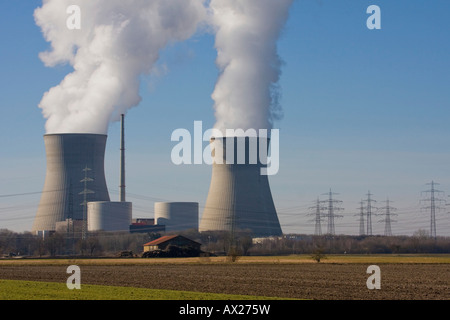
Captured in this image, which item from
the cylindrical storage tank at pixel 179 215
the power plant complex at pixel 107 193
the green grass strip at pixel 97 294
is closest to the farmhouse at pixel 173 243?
the power plant complex at pixel 107 193

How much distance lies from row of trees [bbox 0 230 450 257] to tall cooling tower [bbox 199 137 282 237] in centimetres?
253

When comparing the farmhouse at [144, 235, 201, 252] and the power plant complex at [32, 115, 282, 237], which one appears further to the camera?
the farmhouse at [144, 235, 201, 252]

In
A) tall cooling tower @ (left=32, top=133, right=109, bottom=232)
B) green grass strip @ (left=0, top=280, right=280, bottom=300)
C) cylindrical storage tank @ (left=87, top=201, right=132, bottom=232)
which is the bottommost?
green grass strip @ (left=0, top=280, right=280, bottom=300)

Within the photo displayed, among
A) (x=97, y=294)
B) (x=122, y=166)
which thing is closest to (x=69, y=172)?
(x=122, y=166)

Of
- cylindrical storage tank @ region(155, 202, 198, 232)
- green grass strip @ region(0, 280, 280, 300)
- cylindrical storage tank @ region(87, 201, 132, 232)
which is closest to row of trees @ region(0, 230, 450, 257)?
cylindrical storage tank @ region(87, 201, 132, 232)

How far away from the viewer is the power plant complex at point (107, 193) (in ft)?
133

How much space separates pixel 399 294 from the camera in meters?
13.4

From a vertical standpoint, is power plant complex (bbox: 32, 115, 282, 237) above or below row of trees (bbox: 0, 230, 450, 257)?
above

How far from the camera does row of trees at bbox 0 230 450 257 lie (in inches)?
1843

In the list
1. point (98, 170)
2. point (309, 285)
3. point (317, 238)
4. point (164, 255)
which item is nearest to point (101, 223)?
point (98, 170)

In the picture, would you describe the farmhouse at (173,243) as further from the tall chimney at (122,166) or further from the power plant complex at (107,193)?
the tall chimney at (122,166)

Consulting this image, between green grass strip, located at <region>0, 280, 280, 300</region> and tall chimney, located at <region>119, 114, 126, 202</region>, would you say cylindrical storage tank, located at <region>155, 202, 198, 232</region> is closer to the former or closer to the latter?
tall chimney, located at <region>119, 114, 126, 202</region>

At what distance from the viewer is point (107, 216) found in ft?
168
